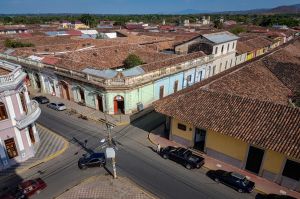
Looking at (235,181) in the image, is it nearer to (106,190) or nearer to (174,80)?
(106,190)

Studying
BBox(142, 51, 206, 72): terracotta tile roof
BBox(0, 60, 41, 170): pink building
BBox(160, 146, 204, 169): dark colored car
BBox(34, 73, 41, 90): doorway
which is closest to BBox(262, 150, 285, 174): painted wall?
BBox(160, 146, 204, 169): dark colored car

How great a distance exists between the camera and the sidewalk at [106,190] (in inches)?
883

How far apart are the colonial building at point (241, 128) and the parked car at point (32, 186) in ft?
50.5

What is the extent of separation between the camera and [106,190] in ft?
75.9

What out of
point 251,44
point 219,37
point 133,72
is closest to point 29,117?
point 133,72

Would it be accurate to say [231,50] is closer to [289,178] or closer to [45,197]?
[289,178]

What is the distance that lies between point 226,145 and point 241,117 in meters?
3.56

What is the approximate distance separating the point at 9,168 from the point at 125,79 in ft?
62.3

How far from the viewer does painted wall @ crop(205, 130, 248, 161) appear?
25328 millimetres

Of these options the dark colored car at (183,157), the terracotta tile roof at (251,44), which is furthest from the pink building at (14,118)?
the terracotta tile roof at (251,44)

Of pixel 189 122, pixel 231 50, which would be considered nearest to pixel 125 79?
pixel 189 122

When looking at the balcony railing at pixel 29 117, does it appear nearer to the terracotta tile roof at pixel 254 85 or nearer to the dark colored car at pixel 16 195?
the dark colored car at pixel 16 195

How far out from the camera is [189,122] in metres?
27.2

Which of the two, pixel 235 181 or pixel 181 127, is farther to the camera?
pixel 181 127
